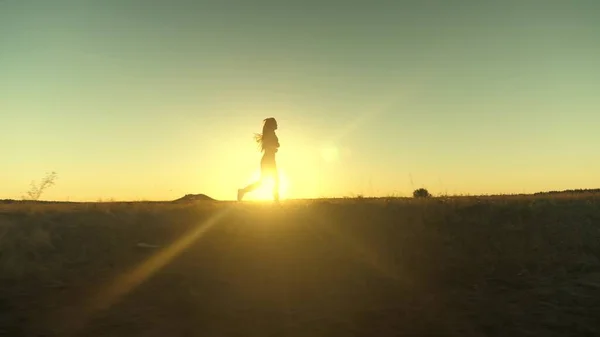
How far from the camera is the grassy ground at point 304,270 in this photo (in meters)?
7.93

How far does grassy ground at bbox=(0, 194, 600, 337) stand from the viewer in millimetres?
7934

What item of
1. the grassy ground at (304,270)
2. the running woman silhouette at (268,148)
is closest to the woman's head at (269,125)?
the running woman silhouette at (268,148)

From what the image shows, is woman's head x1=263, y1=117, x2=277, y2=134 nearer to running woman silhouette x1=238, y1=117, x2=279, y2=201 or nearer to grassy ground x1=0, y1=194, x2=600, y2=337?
running woman silhouette x1=238, y1=117, x2=279, y2=201

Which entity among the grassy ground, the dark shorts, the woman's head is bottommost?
the grassy ground

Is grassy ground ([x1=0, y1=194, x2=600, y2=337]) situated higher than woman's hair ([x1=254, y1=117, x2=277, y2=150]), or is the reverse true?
woman's hair ([x1=254, y1=117, x2=277, y2=150])

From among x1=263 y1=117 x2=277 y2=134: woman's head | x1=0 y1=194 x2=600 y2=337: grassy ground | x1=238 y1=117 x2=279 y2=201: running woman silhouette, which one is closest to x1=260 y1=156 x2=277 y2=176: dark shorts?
x1=238 y1=117 x2=279 y2=201: running woman silhouette

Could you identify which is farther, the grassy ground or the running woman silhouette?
the running woman silhouette

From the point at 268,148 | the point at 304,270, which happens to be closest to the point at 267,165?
the point at 268,148

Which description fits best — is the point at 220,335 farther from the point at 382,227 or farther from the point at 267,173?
the point at 267,173

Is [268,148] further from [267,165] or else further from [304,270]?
[304,270]

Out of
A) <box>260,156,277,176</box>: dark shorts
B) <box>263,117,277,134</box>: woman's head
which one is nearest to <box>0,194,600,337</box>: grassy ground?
<box>260,156,277,176</box>: dark shorts

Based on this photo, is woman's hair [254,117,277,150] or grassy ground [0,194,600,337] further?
woman's hair [254,117,277,150]

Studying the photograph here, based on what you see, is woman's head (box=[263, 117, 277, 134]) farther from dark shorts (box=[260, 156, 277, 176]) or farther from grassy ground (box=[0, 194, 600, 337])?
grassy ground (box=[0, 194, 600, 337])

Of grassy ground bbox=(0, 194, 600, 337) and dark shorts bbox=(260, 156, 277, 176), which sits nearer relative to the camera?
grassy ground bbox=(0, 194, 600, 337)
